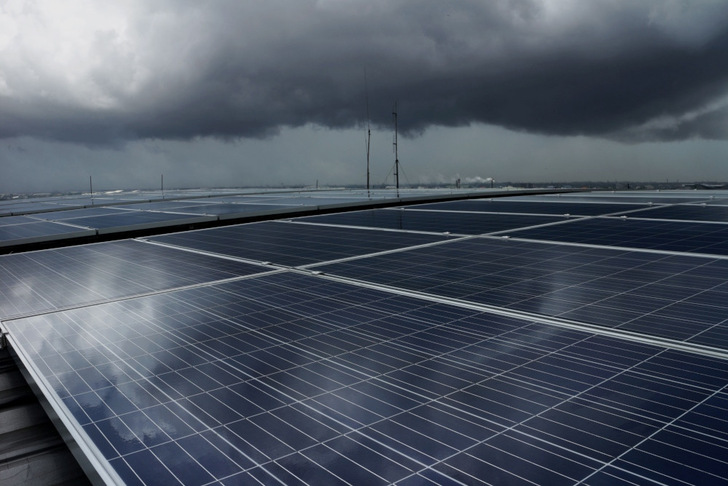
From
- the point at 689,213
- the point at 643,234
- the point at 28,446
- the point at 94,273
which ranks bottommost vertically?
the point at 28,446

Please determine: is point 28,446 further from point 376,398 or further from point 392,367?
point 392,367

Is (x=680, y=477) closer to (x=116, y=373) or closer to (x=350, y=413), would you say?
(x=350, y=413)

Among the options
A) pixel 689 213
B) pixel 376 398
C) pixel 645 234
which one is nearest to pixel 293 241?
pixel 645 234

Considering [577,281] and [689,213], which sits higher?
[689,213]

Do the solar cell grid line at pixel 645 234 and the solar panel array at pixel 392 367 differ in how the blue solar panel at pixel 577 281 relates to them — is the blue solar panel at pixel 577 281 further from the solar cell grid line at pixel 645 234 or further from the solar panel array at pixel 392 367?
the solar cell grid line at pixel 645 234

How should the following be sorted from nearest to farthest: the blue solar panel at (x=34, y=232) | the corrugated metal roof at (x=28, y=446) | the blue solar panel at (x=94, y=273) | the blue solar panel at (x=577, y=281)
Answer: the corrugated metal roof at (x=28, y=446)
the blue solar panel at (x=577, y=281)
the blue solar panel at (x=94, y=273)
the blue solar panel at (x=34, y=232)

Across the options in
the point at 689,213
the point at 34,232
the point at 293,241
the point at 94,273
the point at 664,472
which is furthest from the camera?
the point at 689,213

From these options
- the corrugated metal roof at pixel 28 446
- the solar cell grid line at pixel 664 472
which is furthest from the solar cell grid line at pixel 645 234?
the corrugated metal roof at pixel 28 446

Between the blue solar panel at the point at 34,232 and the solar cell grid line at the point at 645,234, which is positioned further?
the blue solar panel at the point at 34,232
